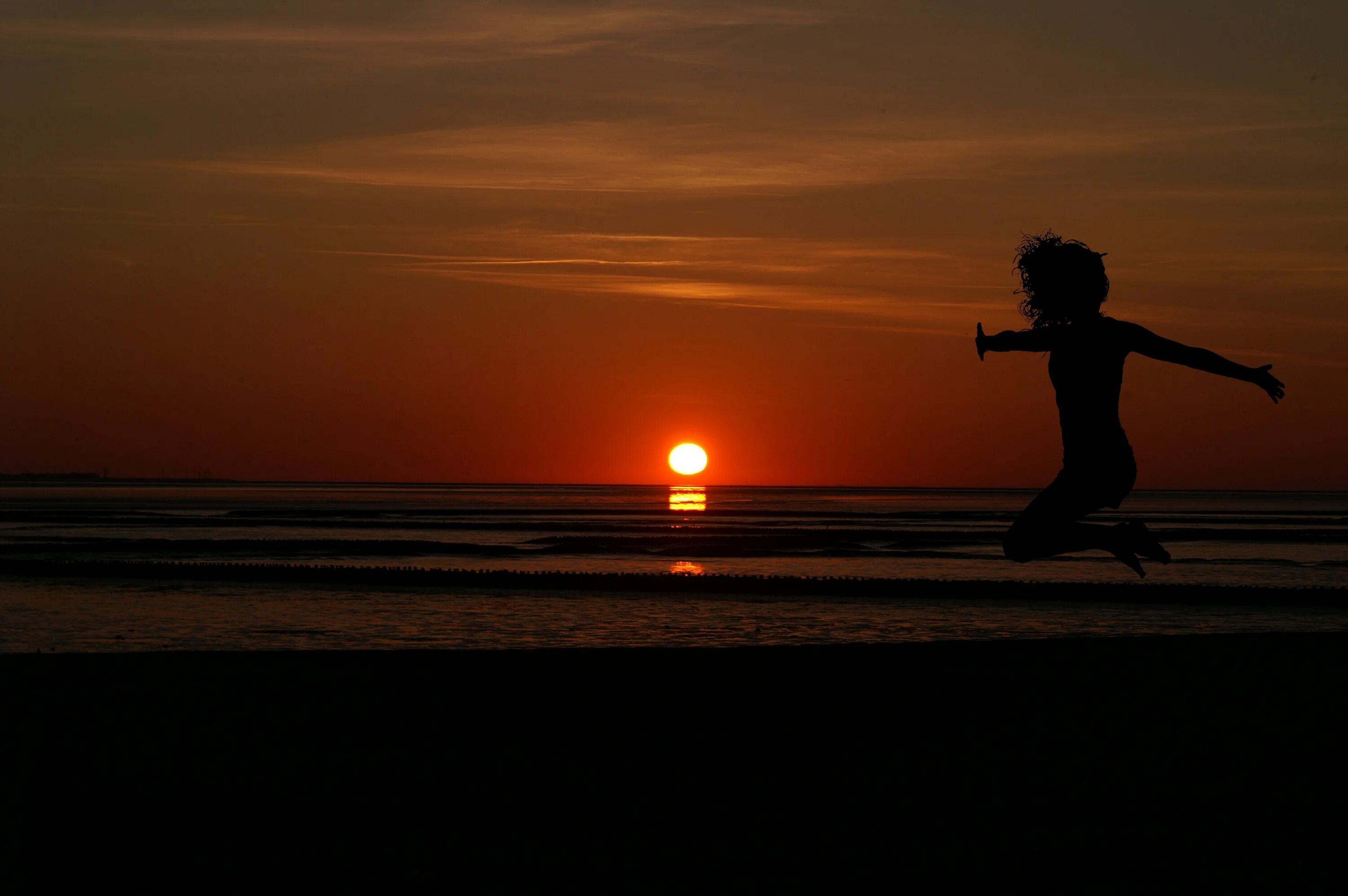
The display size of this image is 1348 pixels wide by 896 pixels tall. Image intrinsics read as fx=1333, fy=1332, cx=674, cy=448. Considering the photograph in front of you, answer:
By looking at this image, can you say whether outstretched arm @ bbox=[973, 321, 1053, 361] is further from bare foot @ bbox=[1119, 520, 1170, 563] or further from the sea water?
the sea water

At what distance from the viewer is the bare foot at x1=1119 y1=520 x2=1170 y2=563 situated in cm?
791

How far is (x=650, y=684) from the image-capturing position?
1033cm

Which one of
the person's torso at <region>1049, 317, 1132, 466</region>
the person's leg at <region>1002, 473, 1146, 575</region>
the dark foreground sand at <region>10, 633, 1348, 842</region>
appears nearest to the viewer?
the dark foreground sand at <region>10, 633, 1348, 842</region>

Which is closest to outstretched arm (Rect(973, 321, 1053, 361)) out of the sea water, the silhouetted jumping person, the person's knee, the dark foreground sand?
the silhouetted jumping person

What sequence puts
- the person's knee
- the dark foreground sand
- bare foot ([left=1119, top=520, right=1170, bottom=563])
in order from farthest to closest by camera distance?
bare foot ([left=1119, top=520, right=1170, bottom=563]) → the person's knee → the dark foreground sand

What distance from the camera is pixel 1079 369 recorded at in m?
7.14

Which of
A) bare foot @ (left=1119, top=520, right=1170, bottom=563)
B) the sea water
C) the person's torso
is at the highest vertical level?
the person's torso

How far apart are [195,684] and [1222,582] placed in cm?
2987

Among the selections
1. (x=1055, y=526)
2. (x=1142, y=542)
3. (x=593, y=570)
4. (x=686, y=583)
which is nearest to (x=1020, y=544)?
(x=1055, y=526)

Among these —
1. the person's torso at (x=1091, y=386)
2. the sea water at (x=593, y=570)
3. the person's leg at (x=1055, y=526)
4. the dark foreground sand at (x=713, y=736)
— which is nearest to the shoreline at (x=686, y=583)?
the sea water at (x=593, y=570)

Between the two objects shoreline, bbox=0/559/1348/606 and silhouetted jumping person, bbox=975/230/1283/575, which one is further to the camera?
shoreline, bbox=0/559/1348/606

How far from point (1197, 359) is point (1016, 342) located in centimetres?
93

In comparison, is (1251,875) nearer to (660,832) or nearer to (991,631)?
(660,832)

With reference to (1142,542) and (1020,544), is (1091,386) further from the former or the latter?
(1142,542)
